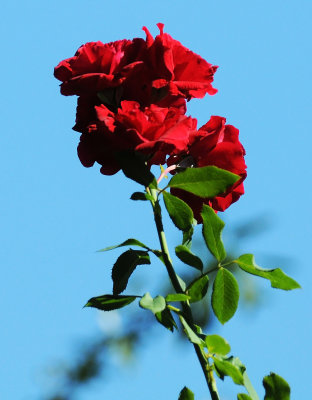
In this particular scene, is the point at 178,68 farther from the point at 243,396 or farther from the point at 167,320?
the point at 243,396

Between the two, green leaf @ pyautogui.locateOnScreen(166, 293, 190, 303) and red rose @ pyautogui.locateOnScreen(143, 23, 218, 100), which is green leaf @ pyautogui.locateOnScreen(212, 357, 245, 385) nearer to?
green leaf @ pyautogui.locateOnScreen(166, 293, 190, 303)

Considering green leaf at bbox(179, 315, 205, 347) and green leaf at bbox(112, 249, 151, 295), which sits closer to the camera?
green leaf at bbox(179, 315, 205, 347)

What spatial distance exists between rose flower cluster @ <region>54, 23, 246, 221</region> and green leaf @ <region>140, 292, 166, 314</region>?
222mm

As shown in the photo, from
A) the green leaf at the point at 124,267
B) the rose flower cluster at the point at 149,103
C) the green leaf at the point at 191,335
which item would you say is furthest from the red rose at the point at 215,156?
the green leaf at the point at 191,335

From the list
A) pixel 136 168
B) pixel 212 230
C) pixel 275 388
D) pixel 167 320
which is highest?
pixel 136 168

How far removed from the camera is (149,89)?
44.3 inches

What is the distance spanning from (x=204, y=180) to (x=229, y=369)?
27 centimetres

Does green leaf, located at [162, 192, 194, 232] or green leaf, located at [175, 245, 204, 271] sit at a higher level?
green leaf, located at [162, 192, 194, 232]

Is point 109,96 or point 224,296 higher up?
point 109,96

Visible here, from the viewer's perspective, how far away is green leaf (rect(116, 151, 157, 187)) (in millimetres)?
1061

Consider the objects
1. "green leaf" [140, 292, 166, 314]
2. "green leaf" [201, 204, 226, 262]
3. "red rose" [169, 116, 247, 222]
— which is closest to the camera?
"green leaf" [140, 292, 166, 314]

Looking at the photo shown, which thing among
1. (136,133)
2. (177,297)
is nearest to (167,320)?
(177,297)

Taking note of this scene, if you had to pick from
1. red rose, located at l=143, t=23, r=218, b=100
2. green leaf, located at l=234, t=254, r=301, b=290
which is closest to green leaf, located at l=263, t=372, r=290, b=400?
green leaf, located at l=234, t=254, r=301, b=290

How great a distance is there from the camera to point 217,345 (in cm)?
96
